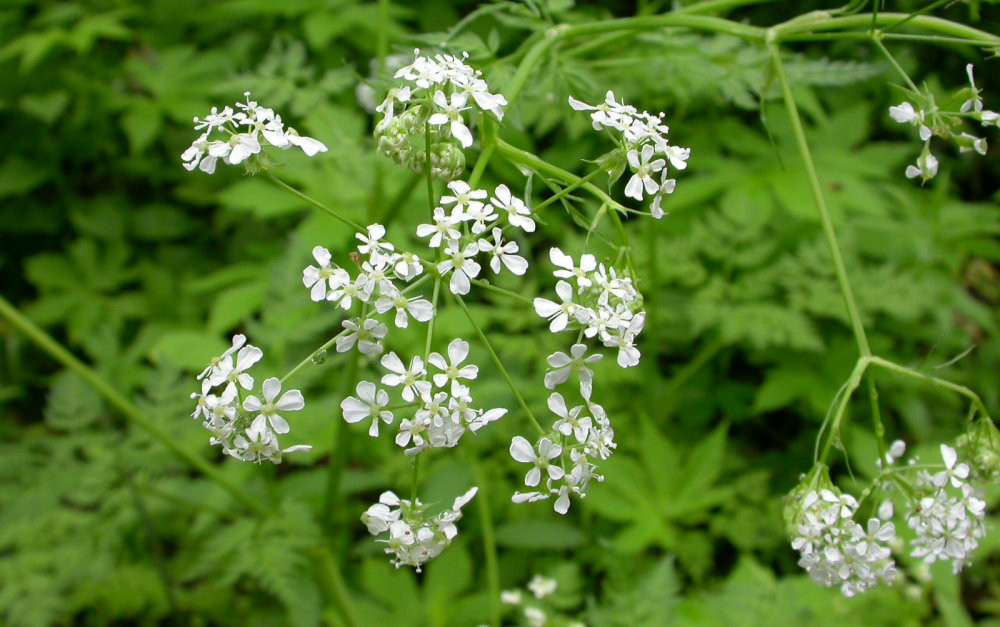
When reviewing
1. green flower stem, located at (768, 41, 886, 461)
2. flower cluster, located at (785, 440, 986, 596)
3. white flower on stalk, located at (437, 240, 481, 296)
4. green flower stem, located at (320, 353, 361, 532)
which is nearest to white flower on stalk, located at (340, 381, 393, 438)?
white flower on stalk, located at (437, 240, 481, 296)

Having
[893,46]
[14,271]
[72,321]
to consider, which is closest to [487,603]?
[72,321]

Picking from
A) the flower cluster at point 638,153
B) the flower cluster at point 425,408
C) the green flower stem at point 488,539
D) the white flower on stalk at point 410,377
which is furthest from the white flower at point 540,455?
the green flower stem at point 488,539

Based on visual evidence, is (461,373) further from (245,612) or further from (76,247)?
(76,247)

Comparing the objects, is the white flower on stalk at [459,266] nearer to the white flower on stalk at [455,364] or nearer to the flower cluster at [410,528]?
the white flower on stalk at [455,364]

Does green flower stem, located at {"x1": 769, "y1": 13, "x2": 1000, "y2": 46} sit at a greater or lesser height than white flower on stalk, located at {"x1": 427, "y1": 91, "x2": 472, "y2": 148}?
greater

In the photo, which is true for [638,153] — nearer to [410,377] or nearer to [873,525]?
[410,377]

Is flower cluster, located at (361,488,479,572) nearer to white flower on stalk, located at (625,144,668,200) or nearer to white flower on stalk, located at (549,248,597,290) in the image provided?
white flower on stalk, located at (549,248,597,290)
